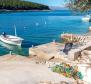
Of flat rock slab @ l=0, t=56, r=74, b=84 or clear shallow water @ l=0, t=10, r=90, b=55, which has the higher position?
flat rock slab @ l=0, t=56, r=74, b=84

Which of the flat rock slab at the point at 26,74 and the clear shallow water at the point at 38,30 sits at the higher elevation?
the flat rock slab at the point at 26,74

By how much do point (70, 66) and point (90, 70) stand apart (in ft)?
12.2

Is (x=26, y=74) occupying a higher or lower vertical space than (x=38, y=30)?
higher

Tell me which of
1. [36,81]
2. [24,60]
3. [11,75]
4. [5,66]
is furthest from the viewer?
[24,60]

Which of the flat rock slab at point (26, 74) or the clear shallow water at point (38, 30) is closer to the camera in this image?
the flat rock slab at point (26, 74)

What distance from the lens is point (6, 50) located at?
41.5 metres

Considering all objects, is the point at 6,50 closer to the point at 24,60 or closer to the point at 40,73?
the point at 24,60

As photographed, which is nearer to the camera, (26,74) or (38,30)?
(26,74)

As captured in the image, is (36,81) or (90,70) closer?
(90,70)

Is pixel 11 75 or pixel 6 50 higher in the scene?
pixel 11 75

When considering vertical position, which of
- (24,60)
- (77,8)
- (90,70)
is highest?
(77,8)

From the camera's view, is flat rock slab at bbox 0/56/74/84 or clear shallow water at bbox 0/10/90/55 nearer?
flat rock slab at bbox 0/56/74/84

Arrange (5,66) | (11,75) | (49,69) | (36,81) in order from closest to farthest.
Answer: (36,81) < (11,75) < (49,69) < (5,66)

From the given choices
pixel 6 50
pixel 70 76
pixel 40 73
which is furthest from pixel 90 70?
pixel 6 50
